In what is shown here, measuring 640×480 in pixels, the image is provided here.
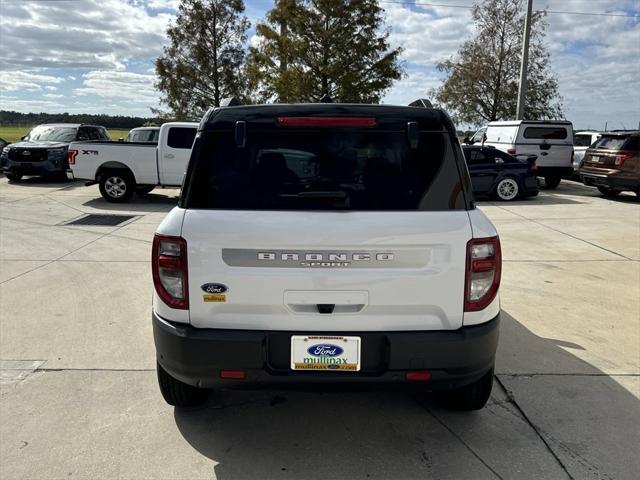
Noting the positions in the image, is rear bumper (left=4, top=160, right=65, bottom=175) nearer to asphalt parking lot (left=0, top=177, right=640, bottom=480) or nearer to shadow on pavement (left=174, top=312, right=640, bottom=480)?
asphalt parking lot (left=0, top=177, right=640, bottom=480)

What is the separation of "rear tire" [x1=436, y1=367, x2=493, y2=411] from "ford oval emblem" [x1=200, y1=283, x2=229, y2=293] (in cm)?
159

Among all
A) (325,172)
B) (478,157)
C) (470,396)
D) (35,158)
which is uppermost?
(325,172)

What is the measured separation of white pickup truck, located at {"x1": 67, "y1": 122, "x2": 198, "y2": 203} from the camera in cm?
1267

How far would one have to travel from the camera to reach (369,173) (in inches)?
107

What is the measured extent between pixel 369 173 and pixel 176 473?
187 cm

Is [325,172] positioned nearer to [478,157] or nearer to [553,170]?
[478,157]

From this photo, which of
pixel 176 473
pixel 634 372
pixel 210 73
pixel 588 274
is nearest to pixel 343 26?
pixel 210 73

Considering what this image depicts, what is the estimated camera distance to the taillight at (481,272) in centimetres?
263

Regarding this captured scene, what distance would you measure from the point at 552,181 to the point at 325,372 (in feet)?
54.9

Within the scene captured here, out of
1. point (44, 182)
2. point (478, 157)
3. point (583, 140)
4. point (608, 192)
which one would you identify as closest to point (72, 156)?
point (44, 182)

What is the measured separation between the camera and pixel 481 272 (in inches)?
105

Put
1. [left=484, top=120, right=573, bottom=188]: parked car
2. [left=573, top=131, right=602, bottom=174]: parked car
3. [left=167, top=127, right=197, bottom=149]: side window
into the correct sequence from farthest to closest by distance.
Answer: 1. [left=573, top=131, right=602, bottom=174]: parked car
2. [left=484, top=120, right=573, bottom=188]: parked car
3. [left=167, top=127, right=197, bottom=149]: side window

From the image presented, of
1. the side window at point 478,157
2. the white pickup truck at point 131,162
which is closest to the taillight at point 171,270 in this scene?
the white pickup truck at point 131,162

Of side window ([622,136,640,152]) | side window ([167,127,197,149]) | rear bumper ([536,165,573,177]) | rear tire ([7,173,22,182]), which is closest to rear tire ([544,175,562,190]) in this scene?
rear bumper ([536,165,573,177])
